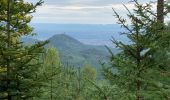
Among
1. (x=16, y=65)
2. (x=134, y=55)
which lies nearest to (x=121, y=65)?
(x=134, y=55)

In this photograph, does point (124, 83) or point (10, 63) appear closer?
point (124, 83)

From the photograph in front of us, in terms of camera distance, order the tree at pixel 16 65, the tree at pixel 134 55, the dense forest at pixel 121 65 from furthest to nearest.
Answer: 1. the tree at pixel 16 65
2. the tree at pixel 134 55
3. the dense forest at pixel 121 65

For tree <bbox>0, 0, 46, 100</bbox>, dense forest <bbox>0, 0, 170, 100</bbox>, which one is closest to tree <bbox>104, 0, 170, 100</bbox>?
dense forest <bbox>0, 0, 170, 100</bbox>

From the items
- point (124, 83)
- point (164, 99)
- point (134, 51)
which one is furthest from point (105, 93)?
point (164, 99)

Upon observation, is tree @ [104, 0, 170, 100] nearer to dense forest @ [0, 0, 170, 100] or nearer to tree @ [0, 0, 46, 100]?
dense forest @ [0, 0, 170, 100]

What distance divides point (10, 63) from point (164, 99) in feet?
28.6

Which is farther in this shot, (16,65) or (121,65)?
(16,65)

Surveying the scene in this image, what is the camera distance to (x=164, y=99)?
5898mm

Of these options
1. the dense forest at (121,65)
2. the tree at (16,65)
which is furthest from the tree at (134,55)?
the tree at (16,65)

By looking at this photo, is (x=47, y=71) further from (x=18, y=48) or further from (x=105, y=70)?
(x=105, y=70)

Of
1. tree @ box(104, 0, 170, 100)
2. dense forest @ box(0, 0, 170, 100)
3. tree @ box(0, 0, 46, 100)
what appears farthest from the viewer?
tree @ box(0, 0, 46, 100)

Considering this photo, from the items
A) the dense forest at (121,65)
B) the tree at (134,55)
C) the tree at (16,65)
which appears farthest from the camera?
the tree at (16,65)

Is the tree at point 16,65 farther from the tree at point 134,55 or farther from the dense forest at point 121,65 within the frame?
the tree at point 134,55

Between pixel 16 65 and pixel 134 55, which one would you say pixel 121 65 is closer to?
pixel 134 55
